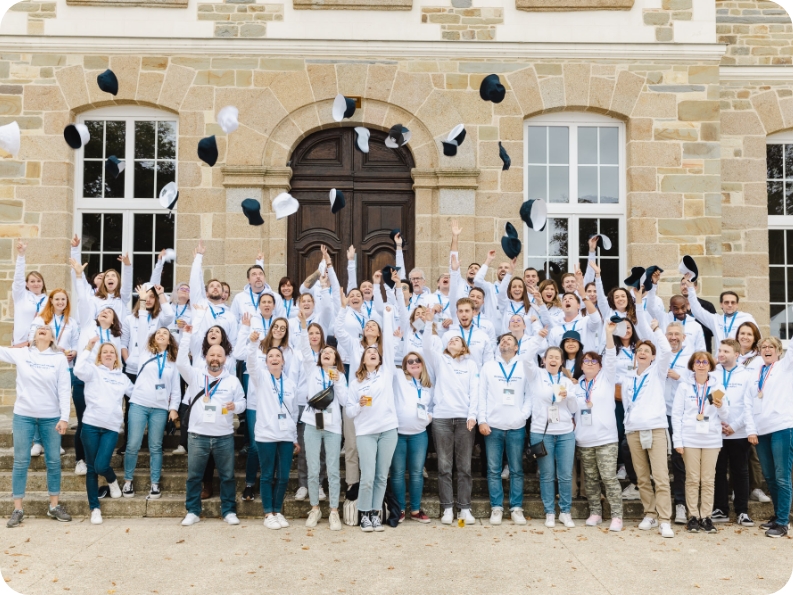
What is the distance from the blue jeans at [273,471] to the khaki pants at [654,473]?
3.12 meters

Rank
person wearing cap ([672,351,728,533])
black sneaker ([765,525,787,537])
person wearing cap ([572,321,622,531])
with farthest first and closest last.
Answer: person wearing cap ([572,321,622,531])
person wearing cap ([672,351,728,533])
black sneaker ([765,525,787,537])

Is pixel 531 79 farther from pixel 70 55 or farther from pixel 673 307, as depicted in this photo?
pixel 70 55

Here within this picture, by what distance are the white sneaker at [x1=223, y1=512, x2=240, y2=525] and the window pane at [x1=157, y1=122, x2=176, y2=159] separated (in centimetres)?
556

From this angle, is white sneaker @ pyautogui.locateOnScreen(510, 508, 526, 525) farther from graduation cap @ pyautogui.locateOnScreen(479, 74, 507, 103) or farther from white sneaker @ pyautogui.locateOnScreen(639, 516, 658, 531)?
graduation cap @ pyautogui.locateOnScreen(479, 74, 507, 103)

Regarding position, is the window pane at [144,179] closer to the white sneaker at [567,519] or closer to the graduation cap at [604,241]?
the graduation cap at [604,241]

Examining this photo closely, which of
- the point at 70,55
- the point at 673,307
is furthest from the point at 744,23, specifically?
the point at 70,55

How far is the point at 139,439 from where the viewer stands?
7.49 m

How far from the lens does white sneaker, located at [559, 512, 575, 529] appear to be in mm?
7098

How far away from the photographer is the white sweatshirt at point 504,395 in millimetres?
7285

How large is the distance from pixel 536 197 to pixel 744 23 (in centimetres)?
406

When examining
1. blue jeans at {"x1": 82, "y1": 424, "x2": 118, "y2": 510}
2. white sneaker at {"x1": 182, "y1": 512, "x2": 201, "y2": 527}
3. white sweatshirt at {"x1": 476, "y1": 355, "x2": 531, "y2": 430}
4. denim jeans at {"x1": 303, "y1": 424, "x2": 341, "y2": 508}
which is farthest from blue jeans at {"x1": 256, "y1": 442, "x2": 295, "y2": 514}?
white sweatshirt at {"x1": 476, "y1": 355, "x2": 531, "y2": 430}

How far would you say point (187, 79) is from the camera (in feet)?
34.8

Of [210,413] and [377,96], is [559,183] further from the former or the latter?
[210,413]

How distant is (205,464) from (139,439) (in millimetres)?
814
